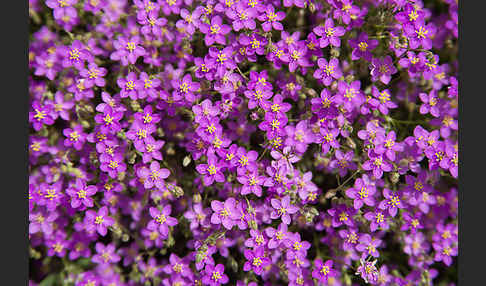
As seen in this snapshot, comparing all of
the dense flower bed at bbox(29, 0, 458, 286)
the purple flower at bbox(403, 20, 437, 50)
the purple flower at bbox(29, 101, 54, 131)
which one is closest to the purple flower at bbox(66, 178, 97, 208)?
the dense flower bed at bbox(29, 0, 458, 286)

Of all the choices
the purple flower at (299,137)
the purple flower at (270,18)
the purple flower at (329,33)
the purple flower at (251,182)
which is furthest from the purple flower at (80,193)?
the purple flower at (329,33)

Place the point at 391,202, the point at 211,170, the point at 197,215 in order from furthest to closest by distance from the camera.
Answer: the point at 197,215 < the point at 391,202 < the point at 211,170

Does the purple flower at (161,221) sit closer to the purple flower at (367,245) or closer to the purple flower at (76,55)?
the purple flower at (76,55)

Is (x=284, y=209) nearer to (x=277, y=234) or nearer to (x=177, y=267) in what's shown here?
(x=277, y=234)

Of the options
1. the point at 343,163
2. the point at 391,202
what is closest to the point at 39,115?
the point at 343,163

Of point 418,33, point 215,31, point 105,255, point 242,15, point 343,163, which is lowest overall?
point 105,255

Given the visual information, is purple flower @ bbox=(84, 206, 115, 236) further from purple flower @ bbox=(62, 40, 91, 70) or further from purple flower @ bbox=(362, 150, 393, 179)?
purple flower @ bbox=(362, 150, 393, 179)

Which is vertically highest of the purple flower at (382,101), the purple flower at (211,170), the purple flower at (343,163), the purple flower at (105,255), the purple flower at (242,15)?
the purple flower at (242,15)

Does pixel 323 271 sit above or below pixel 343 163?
below
